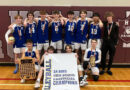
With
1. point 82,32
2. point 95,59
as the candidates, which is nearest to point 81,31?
point 82,32

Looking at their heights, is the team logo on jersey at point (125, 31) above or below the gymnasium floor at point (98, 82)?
above

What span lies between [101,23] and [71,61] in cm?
155

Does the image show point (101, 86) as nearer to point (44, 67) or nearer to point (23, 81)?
point (44, 67)

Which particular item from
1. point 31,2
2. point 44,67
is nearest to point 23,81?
point 44,67

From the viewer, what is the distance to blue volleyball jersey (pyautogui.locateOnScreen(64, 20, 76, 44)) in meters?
4.91

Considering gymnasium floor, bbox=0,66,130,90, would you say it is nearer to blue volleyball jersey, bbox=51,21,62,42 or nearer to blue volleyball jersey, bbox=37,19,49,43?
blue volleyball jersey, bbox=37,19,49,43

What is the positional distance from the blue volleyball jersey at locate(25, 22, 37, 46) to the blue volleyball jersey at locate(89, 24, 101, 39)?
176 centimetres

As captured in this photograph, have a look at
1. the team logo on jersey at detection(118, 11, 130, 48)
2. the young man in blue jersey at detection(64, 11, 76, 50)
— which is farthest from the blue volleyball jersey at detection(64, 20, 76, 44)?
the team logo on jersey at detection(118, 11, 130, 48)

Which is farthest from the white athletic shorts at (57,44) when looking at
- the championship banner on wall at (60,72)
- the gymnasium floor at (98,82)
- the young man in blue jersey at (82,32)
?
the gymnasium floor at (98,82)

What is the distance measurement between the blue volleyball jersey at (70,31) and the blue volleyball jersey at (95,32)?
54 centimetres

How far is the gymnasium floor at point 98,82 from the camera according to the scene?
14.0ft

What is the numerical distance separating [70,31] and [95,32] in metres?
0.79

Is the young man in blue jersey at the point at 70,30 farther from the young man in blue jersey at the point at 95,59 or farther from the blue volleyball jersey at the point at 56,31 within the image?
the young man in blue jersey at the point at 95,59

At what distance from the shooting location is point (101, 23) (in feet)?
16.0
